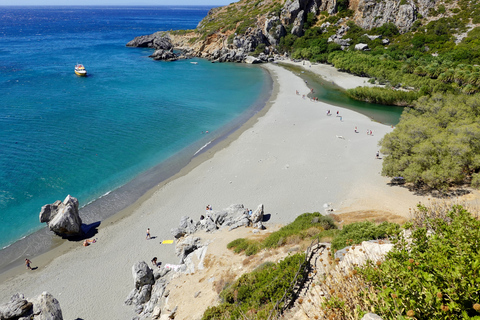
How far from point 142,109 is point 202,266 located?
4070 cm

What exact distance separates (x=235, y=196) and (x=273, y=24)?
291ft

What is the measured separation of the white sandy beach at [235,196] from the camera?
763 inches

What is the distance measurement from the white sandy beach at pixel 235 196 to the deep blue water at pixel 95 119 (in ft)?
18.9

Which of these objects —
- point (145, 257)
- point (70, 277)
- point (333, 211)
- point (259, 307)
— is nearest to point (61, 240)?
point (70, 277)

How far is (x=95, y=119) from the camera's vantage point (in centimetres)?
4588

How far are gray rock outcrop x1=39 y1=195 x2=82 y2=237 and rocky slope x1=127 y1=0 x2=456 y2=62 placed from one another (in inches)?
3050

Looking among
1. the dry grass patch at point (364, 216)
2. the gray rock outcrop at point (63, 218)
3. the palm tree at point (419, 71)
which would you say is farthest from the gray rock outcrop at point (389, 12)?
the gray rock outcrop at point (63, 218)

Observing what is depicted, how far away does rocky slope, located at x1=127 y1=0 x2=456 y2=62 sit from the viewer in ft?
276

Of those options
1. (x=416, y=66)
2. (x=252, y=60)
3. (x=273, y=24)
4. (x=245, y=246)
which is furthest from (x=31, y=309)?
(x=273, y=24)

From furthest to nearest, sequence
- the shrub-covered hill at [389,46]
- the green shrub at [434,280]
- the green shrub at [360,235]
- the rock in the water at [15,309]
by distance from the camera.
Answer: the shrub-covered hill at [389,46] → the rock in the water at [15,309] → the green shrub at [360,235] → the green shrub at [434,280]

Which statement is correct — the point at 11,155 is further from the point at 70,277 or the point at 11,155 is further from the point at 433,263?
the point at 433,263

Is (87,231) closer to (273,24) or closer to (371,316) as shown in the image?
(371,316)

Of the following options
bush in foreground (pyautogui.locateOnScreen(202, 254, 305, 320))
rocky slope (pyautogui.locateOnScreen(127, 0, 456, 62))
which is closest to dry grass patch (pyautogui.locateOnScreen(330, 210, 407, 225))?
bush in foreground (pyautogui.locateOnScreen(202, 254, 305, 320))

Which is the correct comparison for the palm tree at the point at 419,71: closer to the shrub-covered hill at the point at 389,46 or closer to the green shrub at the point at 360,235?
the shrub-covered hill at the point at 389,46
